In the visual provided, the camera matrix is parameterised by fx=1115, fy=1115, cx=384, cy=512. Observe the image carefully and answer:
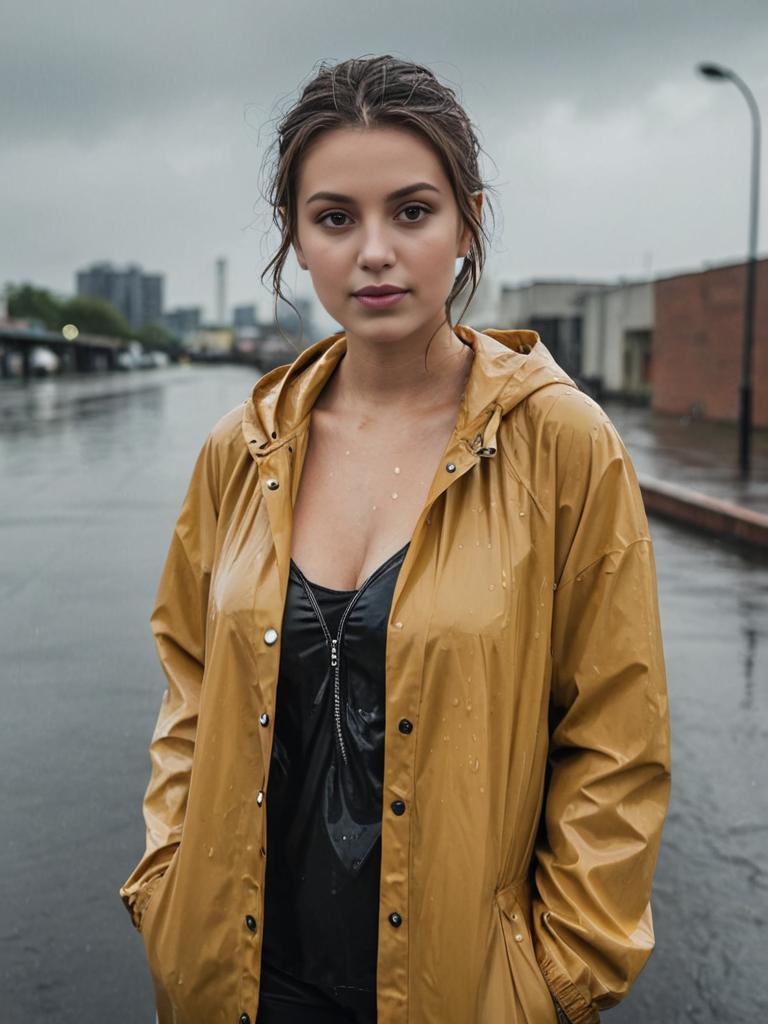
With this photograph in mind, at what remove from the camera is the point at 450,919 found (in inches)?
69.7

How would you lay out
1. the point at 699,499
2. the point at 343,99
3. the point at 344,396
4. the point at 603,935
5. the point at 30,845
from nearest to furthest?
the point at 603,935, the point at 343,99, the point at 344,396, the point at 30,845, the point at 699,499

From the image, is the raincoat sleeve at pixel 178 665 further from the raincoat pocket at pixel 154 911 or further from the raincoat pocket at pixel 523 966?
the raincoat pocket at pixel 523 966

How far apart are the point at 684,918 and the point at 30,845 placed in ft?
8.13

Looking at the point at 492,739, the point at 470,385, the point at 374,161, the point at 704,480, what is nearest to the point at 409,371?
the point at 470,385

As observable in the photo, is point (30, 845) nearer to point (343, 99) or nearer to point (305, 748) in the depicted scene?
point (305, 748)

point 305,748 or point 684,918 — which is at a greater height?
point 305,748

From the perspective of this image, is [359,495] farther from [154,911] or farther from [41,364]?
[41,364]

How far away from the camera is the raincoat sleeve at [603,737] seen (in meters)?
1.79

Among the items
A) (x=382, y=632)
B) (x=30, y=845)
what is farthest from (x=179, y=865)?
(x=30, y=845)

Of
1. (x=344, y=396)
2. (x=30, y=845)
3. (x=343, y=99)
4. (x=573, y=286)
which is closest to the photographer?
(x=343, y=99)

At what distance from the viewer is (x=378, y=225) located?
1.87 metres

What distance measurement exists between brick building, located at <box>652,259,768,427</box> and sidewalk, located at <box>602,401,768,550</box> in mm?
3583

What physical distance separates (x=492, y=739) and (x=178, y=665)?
75 cm

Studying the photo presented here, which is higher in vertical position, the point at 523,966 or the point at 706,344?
the point at 706,344
